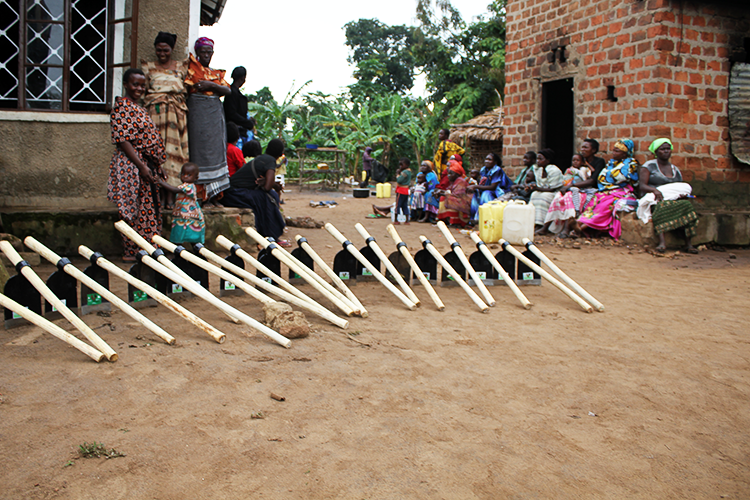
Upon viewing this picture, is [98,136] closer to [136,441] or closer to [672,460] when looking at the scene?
[136,441]

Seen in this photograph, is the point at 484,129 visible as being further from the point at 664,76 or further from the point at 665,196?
the point at 665,196

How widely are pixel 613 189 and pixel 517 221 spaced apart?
1415 millimetres

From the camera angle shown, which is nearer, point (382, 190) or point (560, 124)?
point (560, 124)

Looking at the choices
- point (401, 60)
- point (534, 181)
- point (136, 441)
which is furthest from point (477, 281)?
point (401, 60)

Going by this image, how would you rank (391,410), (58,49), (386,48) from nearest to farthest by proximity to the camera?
(391,410) < (58,49) < (386,48)

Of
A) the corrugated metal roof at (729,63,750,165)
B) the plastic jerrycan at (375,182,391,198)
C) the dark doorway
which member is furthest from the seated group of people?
the plastic jerrycan at (375,182,391,198)

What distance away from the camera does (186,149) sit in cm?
545

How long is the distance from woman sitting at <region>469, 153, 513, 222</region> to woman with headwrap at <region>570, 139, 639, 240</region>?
5.00ft

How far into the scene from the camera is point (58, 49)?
5152 millimetres

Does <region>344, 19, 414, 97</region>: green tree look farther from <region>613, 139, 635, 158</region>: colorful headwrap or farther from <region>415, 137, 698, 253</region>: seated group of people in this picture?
<region>613, 139, 635, 158</region>: colorful headwrap

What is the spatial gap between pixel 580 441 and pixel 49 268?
4.24 m

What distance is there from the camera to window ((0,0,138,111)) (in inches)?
199

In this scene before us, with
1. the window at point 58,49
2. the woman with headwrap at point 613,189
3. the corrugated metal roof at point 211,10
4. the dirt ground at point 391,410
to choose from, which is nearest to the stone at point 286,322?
the dirt ground at point 391,410

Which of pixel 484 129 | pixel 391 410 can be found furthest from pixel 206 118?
pixel 484 129
